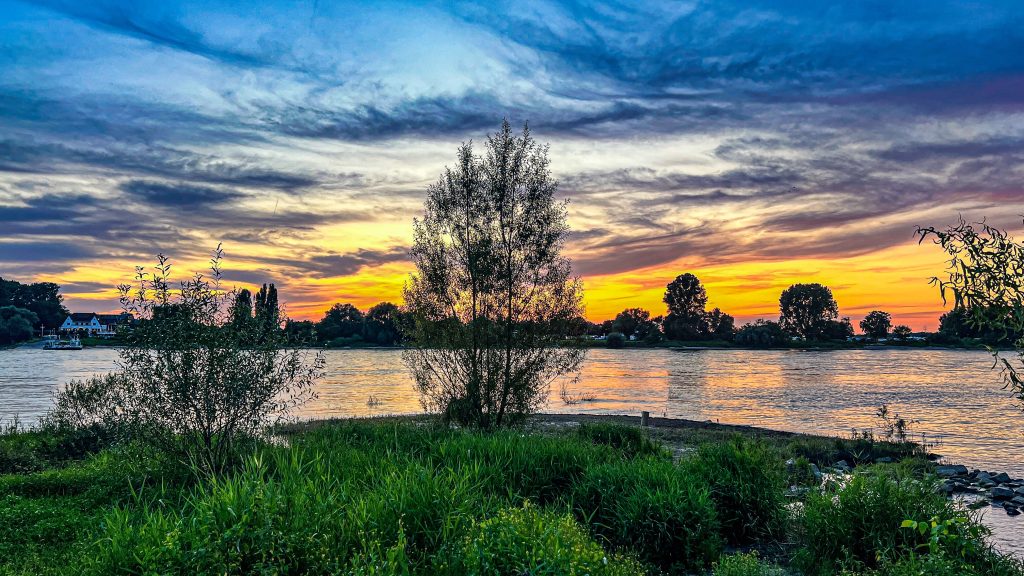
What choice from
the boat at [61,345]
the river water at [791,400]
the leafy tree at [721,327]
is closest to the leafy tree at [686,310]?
the leafy tree at [721,327]

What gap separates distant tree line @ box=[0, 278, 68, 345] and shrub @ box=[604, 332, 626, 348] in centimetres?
12880

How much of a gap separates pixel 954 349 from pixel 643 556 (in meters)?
154

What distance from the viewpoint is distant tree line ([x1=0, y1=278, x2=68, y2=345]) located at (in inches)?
5020

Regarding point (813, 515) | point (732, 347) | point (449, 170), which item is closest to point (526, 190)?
point (449, 170)

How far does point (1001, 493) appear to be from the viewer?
17.2m

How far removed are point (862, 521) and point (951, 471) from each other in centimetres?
1412

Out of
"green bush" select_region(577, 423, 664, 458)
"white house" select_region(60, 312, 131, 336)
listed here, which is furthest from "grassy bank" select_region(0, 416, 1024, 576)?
"white house" select_region(60, 312, 131, 336)

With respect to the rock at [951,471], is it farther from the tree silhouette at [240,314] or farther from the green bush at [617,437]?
the tree silhouette at [240,314]

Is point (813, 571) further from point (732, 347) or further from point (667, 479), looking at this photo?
point (732, 347)

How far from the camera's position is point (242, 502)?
20.9ft

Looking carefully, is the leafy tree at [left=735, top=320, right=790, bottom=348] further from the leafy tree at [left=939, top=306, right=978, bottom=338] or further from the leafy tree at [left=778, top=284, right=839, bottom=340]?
the leafy tree at [left=939, top=306, right=978, bottom=338]

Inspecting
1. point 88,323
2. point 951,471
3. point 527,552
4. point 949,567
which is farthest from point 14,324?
point 949,567

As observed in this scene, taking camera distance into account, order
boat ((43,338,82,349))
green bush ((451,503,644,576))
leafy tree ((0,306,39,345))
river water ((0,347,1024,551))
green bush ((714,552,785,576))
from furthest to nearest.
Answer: boat ((43,338,82,349)) < leafy tree ((0,306,39,345)) < river water ((0,347,1024,551)) < green bush ((714,552,785,576)) < green bush ((451,503,644,576))

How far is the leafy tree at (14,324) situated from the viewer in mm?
125088
